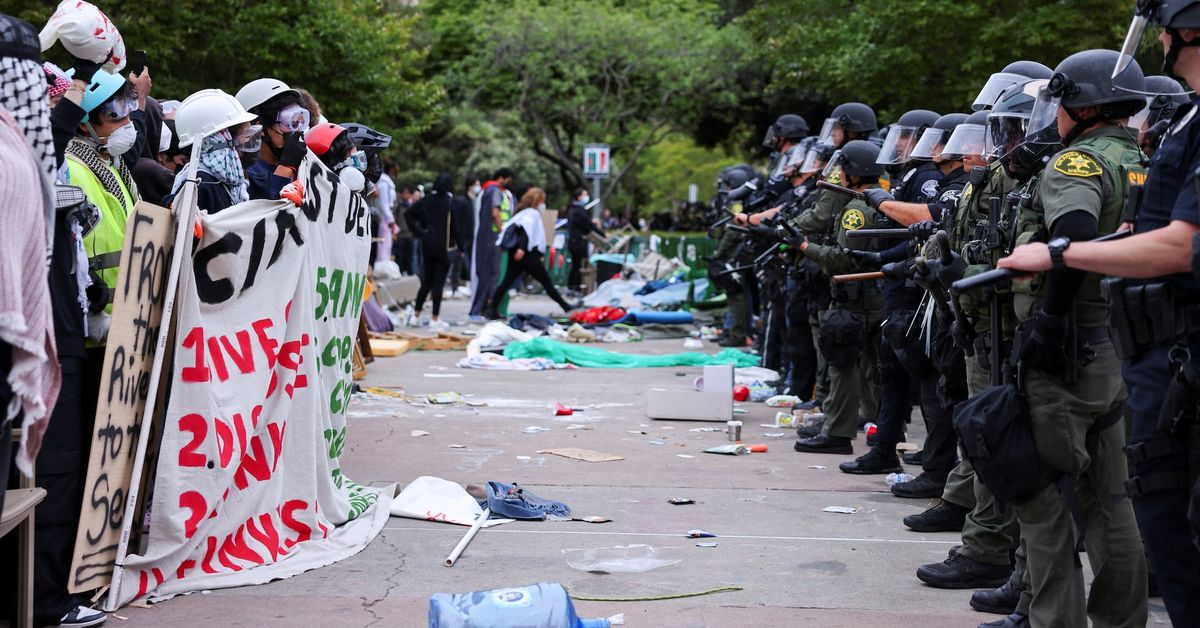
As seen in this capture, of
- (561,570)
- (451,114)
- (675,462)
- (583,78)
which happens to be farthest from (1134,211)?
(451,114)

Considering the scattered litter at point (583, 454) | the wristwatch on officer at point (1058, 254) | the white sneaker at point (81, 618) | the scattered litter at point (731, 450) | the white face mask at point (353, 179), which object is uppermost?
the white face mask at point (353, 179)

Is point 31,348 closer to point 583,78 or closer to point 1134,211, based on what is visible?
point 1134,211

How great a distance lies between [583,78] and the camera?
1336 inches

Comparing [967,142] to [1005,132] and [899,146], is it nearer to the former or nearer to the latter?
[899,146]

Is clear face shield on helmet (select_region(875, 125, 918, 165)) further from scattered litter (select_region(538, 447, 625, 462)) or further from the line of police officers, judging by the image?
scattered litter (select_region(538, 447, 625, 462))

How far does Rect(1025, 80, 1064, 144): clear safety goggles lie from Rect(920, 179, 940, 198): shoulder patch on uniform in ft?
8.43

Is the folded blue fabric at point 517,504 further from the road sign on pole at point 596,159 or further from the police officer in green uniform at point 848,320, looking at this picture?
the road sign on pole at point 596,159

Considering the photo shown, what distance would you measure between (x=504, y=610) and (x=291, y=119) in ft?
10.9

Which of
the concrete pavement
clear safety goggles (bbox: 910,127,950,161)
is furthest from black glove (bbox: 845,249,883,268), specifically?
the concrete pavement

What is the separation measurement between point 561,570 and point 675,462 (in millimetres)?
2759

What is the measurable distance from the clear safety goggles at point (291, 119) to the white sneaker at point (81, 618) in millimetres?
2631

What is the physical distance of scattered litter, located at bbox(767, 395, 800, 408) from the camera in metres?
10.6

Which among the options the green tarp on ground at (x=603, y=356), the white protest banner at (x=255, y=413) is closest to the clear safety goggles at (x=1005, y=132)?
the white protest banner at (x=255, y=413)

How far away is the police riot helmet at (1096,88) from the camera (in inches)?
165
